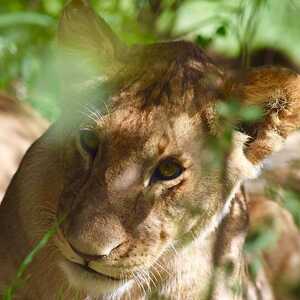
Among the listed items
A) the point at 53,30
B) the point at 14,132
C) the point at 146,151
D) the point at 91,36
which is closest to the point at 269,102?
the point at 146,151

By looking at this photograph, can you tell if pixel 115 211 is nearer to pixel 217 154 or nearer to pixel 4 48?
pixel 217 154

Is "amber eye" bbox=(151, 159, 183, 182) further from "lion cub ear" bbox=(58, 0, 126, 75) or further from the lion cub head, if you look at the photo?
"lion cub ear" bbox=(58, 0, 126, 75)

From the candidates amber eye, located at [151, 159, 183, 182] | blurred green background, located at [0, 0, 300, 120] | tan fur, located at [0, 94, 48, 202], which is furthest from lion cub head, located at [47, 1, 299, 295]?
tan fur, located at [0, 94, 48, 202]

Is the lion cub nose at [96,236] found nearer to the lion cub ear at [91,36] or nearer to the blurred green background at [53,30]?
the lion cub ear at [91,36]

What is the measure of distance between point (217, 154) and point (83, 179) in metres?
0.41

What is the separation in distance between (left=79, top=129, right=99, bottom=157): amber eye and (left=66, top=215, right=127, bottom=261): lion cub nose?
0.67 ft

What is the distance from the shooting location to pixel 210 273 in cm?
292

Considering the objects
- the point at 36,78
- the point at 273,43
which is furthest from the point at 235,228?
the point at 273,43

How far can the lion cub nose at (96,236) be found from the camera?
245 cm

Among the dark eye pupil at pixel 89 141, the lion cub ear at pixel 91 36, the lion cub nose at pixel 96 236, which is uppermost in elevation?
the lion cub ear at pixel 91 36

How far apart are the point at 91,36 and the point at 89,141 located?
1.28ft

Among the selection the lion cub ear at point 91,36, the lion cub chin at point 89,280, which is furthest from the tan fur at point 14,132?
the lion cub chin at point 89,280

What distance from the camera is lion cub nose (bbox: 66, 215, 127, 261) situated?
2449 mm

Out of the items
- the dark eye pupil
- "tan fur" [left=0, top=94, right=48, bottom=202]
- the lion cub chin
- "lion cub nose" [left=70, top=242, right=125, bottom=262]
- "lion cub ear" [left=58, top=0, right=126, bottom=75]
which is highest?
"lion cub ear" [left=58, top=0, right=126, bottom=75]
